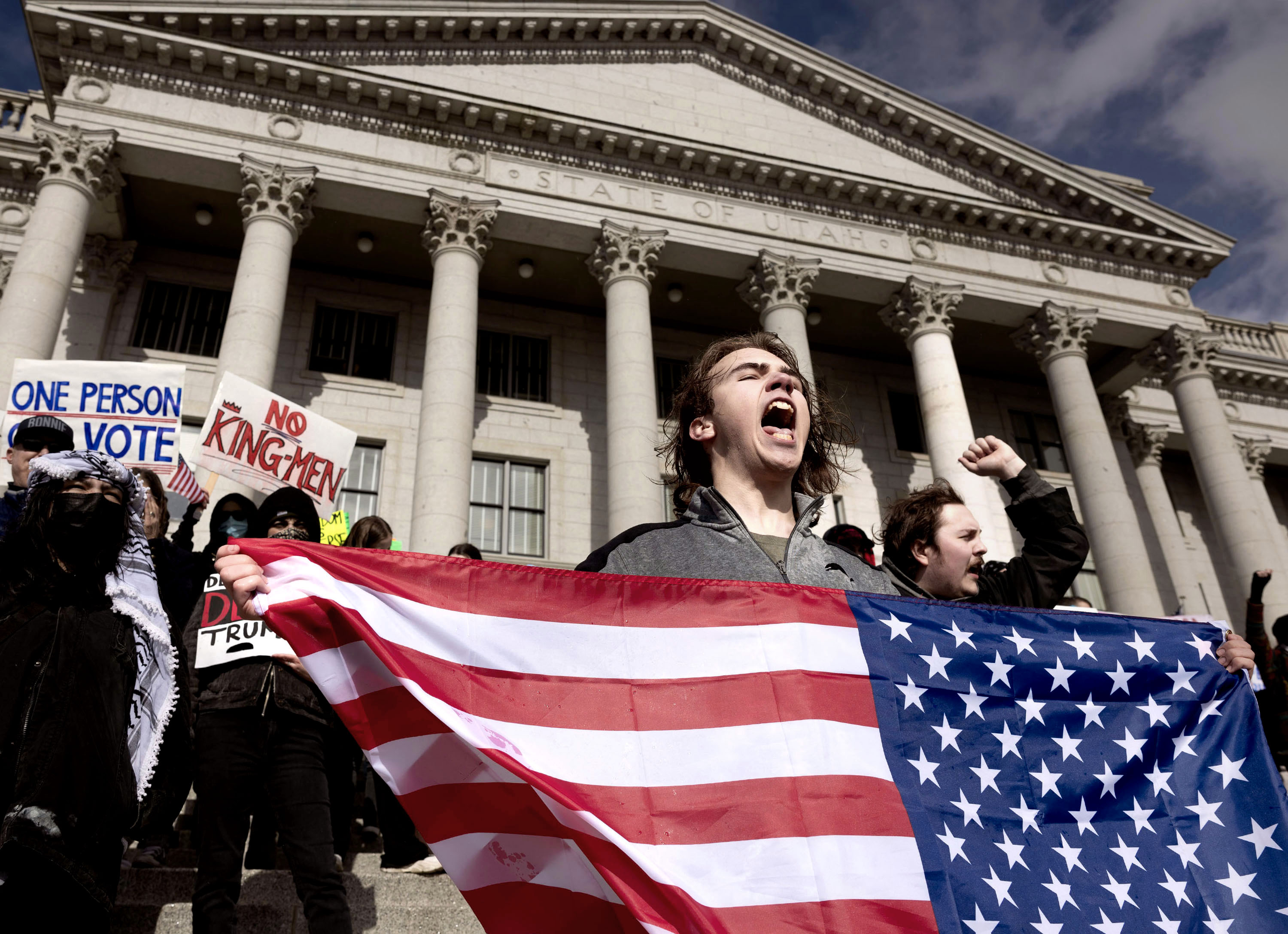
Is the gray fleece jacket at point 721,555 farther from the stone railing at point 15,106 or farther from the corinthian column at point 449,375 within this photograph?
the stone railing at point 15,106

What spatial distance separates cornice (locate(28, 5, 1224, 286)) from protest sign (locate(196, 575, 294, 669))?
1656 centimetres

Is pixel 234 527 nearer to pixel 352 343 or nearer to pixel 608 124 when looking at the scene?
pixel 352 343

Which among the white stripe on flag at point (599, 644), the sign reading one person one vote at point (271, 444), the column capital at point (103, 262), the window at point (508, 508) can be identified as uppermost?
the column capital at point (103, 262)

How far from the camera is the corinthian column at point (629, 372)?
57.1ft

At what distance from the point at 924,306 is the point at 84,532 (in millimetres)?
20564

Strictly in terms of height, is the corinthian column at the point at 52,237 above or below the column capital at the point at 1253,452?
below

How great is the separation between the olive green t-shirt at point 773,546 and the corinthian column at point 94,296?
65.1ft

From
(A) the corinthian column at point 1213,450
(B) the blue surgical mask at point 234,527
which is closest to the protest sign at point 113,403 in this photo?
(B) the blue surgical mask at point 234,527

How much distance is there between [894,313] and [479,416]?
1070 cm

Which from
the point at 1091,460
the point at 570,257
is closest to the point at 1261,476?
the point at 1091,460

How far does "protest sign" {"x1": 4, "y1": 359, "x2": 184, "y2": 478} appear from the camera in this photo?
948cm

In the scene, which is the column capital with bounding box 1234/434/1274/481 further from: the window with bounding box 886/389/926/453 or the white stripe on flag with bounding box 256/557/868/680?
the white stripe on flag with bounding box 256/557/868/680

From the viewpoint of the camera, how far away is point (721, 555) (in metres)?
2.97

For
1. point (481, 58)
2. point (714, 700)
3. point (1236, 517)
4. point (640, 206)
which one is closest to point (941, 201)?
point (640, 206)
